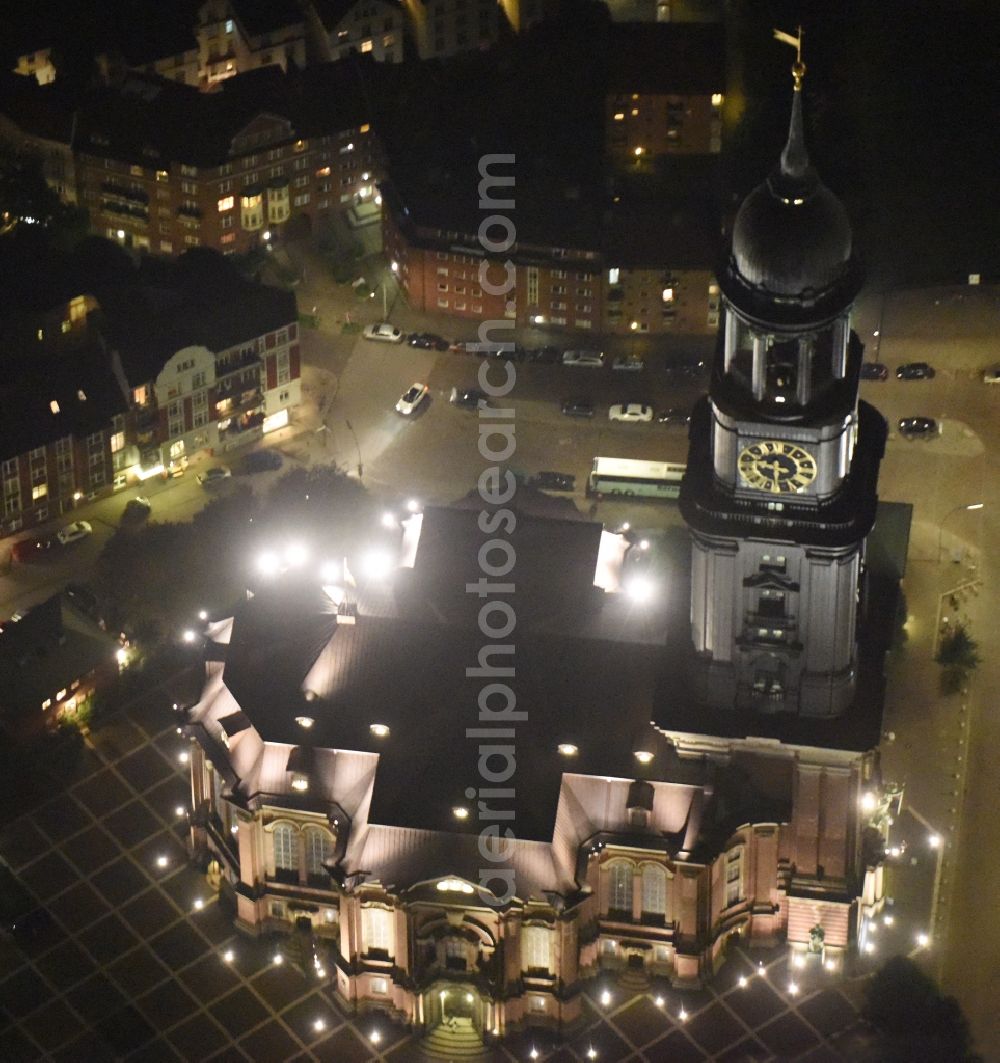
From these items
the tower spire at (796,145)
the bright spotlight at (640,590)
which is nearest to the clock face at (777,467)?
the tower spire at (796,145)

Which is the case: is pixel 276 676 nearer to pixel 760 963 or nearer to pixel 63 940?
pixel 63 940

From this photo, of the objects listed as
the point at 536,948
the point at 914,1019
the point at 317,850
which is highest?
the point at 317,850

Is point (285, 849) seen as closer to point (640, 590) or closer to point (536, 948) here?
point (536, 948)

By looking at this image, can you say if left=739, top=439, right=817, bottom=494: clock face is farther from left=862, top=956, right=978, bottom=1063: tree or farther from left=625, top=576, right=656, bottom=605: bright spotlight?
left=862, top=956, right=978, bottom=1063: tree

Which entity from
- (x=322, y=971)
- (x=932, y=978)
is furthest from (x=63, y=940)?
(x=932, y=978)

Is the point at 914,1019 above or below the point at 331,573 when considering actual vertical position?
below

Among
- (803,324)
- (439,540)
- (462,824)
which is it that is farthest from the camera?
(439,540)

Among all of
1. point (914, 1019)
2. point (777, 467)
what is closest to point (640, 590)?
point (777, 467)
